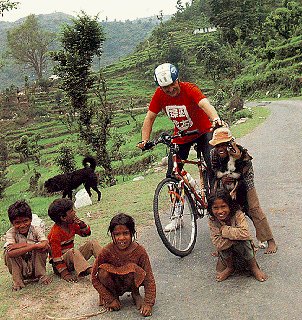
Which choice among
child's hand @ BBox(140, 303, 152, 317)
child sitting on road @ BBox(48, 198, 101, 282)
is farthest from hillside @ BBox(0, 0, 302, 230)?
child's hand @ BBox(140, 303, 152, 317)

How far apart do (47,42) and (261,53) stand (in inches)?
1586

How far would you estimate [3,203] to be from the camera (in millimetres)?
19984

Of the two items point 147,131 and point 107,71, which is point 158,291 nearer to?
point 147,131

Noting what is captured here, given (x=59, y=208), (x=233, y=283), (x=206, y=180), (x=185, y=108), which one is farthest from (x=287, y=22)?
(x=233, y=283)

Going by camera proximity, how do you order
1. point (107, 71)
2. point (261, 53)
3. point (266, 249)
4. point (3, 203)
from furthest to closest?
1. point (107, 71)
2. point (261, 53)
3. point (3, 203)
4. point (266, 249)

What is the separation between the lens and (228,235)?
3828 mm

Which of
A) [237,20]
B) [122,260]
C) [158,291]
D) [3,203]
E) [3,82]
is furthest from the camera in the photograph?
[3,82]

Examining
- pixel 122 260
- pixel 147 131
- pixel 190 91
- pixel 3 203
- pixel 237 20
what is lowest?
pixel 3 203

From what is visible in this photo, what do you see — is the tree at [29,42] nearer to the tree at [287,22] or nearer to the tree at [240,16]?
the tree at [240,16]

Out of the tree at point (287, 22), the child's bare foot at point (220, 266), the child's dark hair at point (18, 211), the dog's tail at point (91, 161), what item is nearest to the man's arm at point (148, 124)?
the child's dark hair at point (18, 211)

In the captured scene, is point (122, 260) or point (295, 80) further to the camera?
point (295, 80)

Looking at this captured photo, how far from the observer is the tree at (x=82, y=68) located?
45.4ft

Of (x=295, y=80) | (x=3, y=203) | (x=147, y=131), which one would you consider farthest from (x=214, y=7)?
(x=147, y=131)

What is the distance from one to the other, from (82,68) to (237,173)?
1059 centimetres
